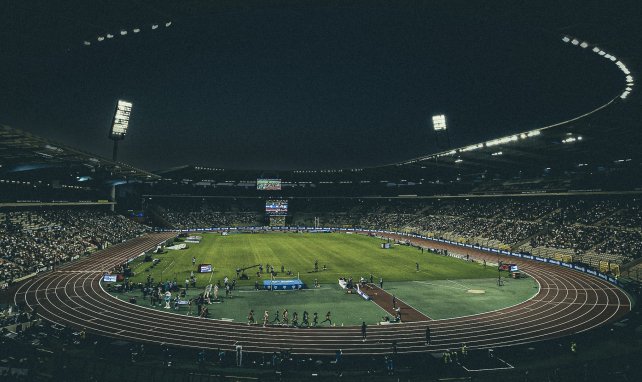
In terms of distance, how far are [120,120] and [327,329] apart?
64.4m

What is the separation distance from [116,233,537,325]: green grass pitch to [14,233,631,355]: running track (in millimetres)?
1791

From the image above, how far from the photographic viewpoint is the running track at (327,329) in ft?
71.9

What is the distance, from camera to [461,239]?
7344 cm

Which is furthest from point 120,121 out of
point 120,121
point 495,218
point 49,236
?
point 495,218

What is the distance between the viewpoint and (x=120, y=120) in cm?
7112

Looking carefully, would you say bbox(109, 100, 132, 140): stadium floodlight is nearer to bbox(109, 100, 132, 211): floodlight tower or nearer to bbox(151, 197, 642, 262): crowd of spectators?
bbox(109, 100, 132, 211): floodlight tower

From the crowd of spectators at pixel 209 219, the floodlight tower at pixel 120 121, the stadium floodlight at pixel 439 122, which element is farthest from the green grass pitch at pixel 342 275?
the crowd of spectators at pixel 209 219

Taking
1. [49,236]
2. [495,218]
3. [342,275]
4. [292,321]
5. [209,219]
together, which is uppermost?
[495,218]

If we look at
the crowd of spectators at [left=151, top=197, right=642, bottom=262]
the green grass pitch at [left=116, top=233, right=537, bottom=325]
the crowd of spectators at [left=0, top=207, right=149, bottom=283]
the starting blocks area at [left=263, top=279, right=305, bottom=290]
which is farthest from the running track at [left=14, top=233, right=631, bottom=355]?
the crowd of spectators at [left=151, top=197, right=642, bottom=262]

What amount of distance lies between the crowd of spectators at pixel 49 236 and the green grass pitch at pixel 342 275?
921 cm

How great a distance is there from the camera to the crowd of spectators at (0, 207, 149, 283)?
3894 cm

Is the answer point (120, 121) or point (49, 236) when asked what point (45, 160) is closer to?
point (49, 236)

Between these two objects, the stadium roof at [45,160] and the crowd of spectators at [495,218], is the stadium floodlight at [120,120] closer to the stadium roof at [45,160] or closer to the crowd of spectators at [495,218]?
the stadium roof at [45,160]

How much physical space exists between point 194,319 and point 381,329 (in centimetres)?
1268
